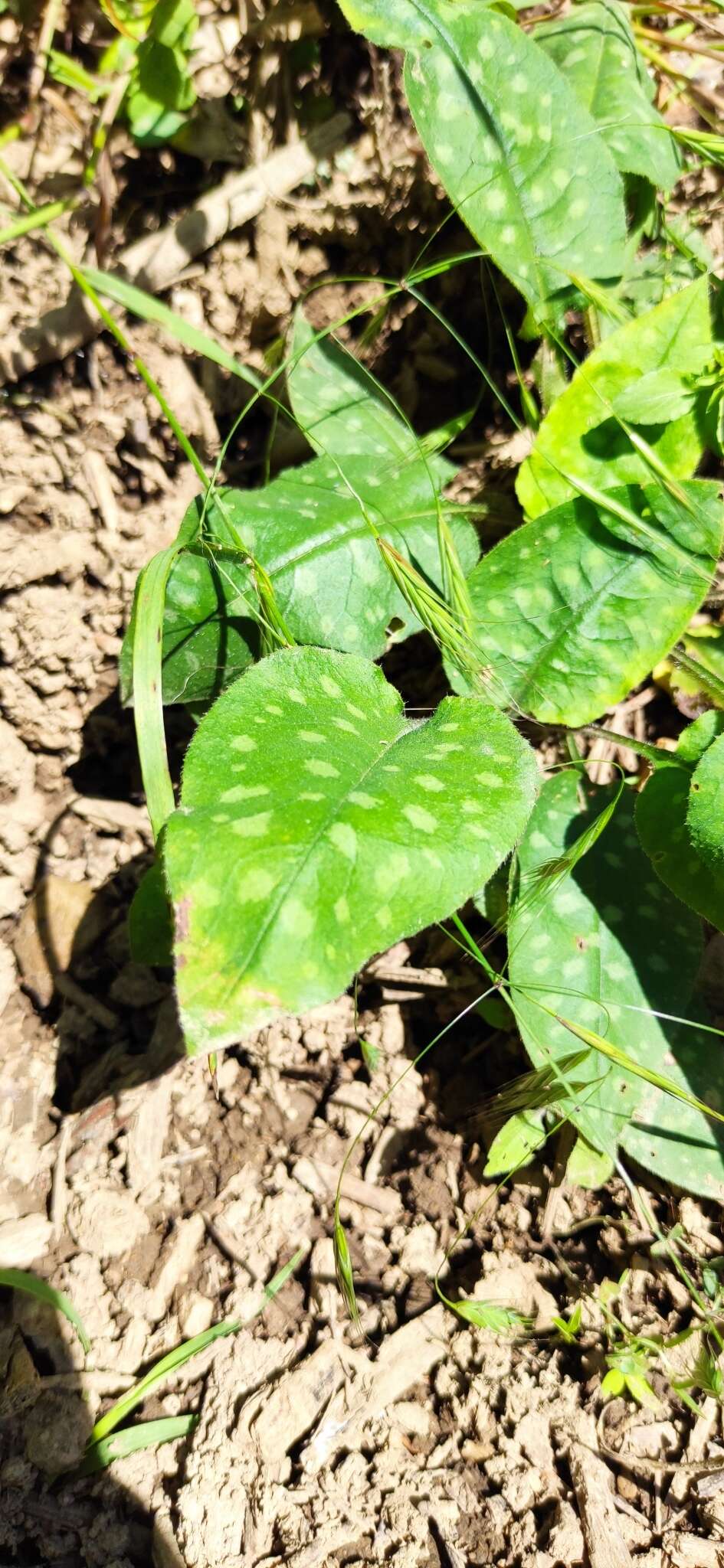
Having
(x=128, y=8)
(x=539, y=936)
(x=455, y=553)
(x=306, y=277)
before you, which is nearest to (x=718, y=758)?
(x=539, y=936)

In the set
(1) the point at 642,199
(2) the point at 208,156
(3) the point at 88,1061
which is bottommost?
(3) the point at 88,1061

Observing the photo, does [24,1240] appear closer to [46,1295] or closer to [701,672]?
[46,1295]

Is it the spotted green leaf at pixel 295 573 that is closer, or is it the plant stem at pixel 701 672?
the spotted green leaf at pixel 295 573

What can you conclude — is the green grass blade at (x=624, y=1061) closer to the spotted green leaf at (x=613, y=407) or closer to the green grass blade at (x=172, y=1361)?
the green grass blade at (x=172, y=1361)

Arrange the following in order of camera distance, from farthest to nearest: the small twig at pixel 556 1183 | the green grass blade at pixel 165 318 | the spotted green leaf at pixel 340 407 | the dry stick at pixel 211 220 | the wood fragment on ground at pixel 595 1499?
1. the dry stick at pixel 211 220
2. the spotted green leaf at pixel 340 407
3. the green grass blade at pixel 165 318
4. the small twig at pixel 556 1183
5. the wood fragment on ground at pixel 595 1499

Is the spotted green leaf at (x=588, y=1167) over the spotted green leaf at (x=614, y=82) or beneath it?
beneath

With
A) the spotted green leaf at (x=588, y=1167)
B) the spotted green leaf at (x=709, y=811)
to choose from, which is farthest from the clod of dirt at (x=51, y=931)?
the spotted green leaf at (x=709, y=811)

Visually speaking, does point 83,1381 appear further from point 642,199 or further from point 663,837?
point 642,199
